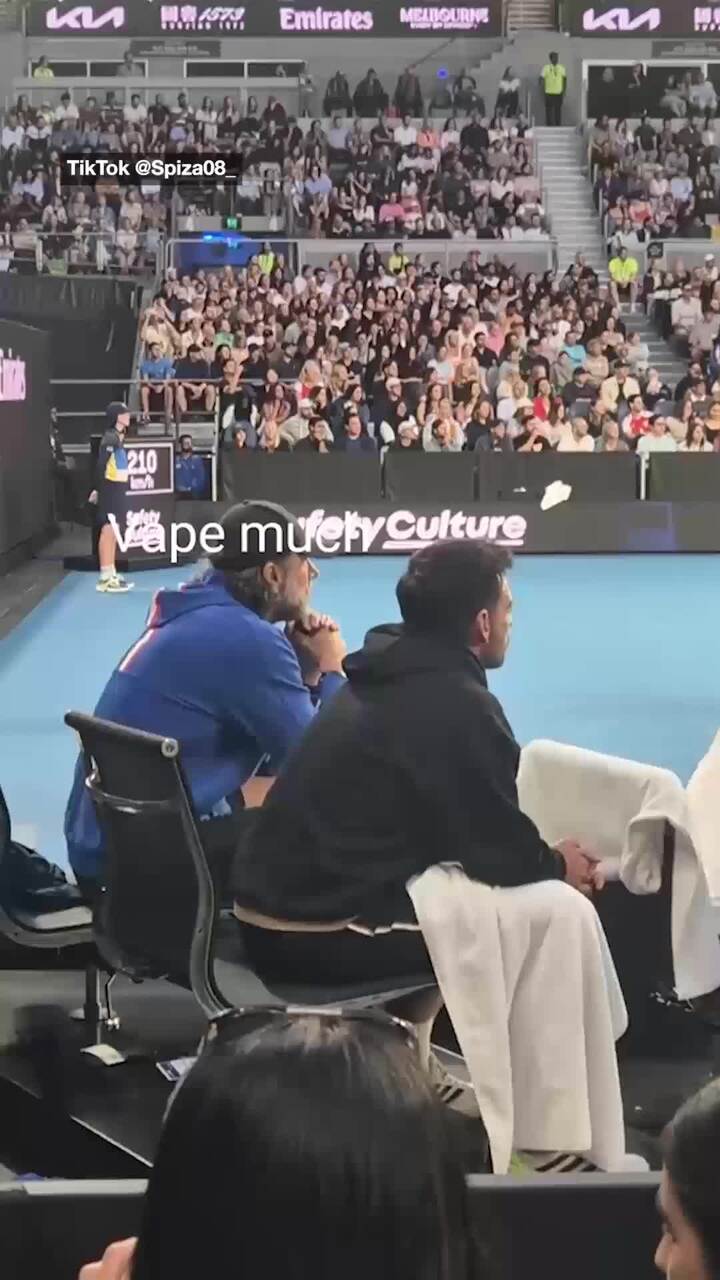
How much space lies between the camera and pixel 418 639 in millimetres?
3109

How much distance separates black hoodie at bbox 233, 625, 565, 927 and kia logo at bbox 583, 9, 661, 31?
18154 millimetres

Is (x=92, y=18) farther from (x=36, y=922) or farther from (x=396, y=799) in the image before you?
(x=396, y=799)

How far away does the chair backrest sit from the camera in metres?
3.07

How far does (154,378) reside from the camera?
17.8 m

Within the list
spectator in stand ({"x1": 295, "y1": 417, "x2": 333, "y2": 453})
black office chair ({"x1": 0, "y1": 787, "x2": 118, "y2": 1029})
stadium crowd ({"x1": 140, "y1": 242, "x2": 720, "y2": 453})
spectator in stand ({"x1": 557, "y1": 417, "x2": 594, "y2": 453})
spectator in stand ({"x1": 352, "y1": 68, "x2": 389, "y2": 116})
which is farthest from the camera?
spectator in stand ({"x1": 352, "y1": 68, "x2": 389, "y2": 116})

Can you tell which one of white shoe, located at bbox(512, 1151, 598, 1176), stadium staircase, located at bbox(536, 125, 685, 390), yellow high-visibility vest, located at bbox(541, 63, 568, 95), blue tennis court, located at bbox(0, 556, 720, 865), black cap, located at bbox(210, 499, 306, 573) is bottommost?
blue tennis court, located at bbox(0, 556, 720, 865)

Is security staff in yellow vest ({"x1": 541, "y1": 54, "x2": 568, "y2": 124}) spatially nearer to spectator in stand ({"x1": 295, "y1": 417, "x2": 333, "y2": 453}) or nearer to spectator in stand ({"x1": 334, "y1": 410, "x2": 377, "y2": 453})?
spectator in stand ({"x1": 334, "y1": 410, "x2": 377, "y2": 453})

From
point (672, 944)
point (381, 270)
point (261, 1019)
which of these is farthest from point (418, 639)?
point (381, 270)

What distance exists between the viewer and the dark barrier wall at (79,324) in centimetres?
1886

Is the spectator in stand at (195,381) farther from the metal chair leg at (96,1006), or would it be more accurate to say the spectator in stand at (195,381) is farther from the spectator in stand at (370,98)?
the metal chair leg at (96,1006)

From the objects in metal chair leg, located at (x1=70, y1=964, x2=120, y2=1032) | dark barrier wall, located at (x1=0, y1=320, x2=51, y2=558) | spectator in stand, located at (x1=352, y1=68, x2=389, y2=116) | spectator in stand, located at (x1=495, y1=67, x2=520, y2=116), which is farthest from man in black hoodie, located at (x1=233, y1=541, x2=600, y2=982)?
spectator in stand, located at (x1=495, y1=67, x2=520, y2=116)

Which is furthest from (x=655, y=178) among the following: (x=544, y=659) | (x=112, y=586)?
(x=544, y=659)

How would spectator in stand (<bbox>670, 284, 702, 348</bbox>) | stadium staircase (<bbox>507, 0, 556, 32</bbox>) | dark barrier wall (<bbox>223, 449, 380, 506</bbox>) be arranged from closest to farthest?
dark barrier wall (<bbox>223, 449, 380, 506</bbox>)
spectator in stand (<bbox>670, 284, 702, 348</bbox>)
stadium staircase (<bbox>507, 0, 556, 32</bbox>)

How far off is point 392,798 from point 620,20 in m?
18.6
